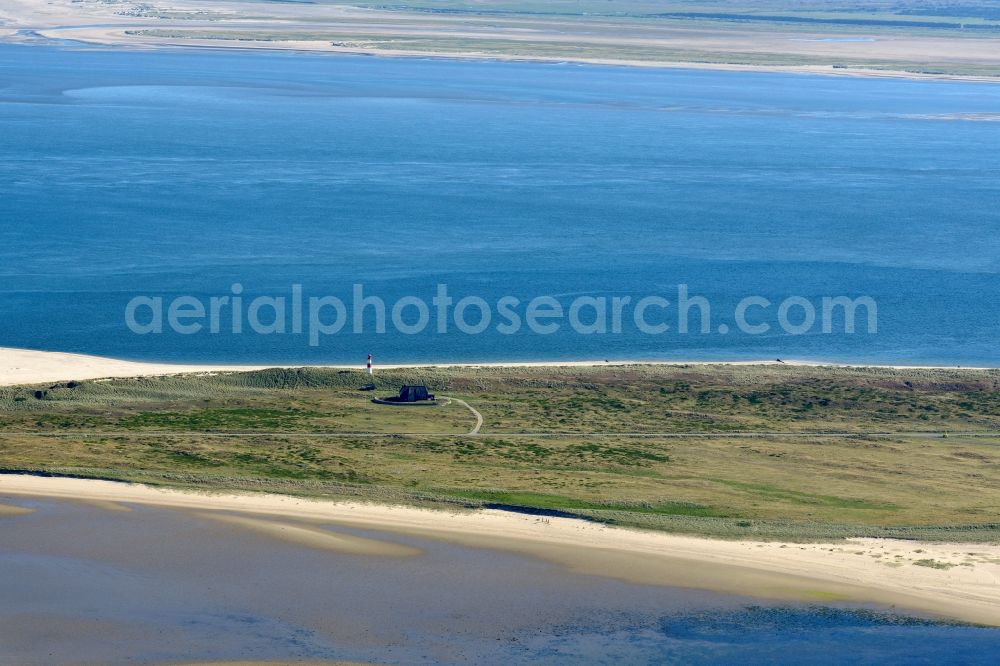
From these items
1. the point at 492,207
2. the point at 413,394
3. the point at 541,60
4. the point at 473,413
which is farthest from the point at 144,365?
the point at 541,60

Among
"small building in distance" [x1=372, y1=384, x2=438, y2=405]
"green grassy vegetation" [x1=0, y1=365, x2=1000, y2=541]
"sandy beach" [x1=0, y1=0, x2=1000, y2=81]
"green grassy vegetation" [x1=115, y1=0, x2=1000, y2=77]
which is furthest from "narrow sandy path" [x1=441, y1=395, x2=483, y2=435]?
"green grassy vegetation" [x1=115, y1=0, x2=1000, y2=77]

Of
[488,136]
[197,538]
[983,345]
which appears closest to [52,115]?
[488,136]

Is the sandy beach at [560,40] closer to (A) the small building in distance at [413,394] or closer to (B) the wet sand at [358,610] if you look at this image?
(A) the small building in distance at [413,394]

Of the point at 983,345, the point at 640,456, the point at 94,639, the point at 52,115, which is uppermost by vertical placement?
the point at 52,115

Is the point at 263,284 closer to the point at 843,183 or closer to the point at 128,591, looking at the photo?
the point at 128,591

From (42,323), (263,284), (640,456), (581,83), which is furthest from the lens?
(581,83)

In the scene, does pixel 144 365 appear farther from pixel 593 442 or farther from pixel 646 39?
pixel 646 39
